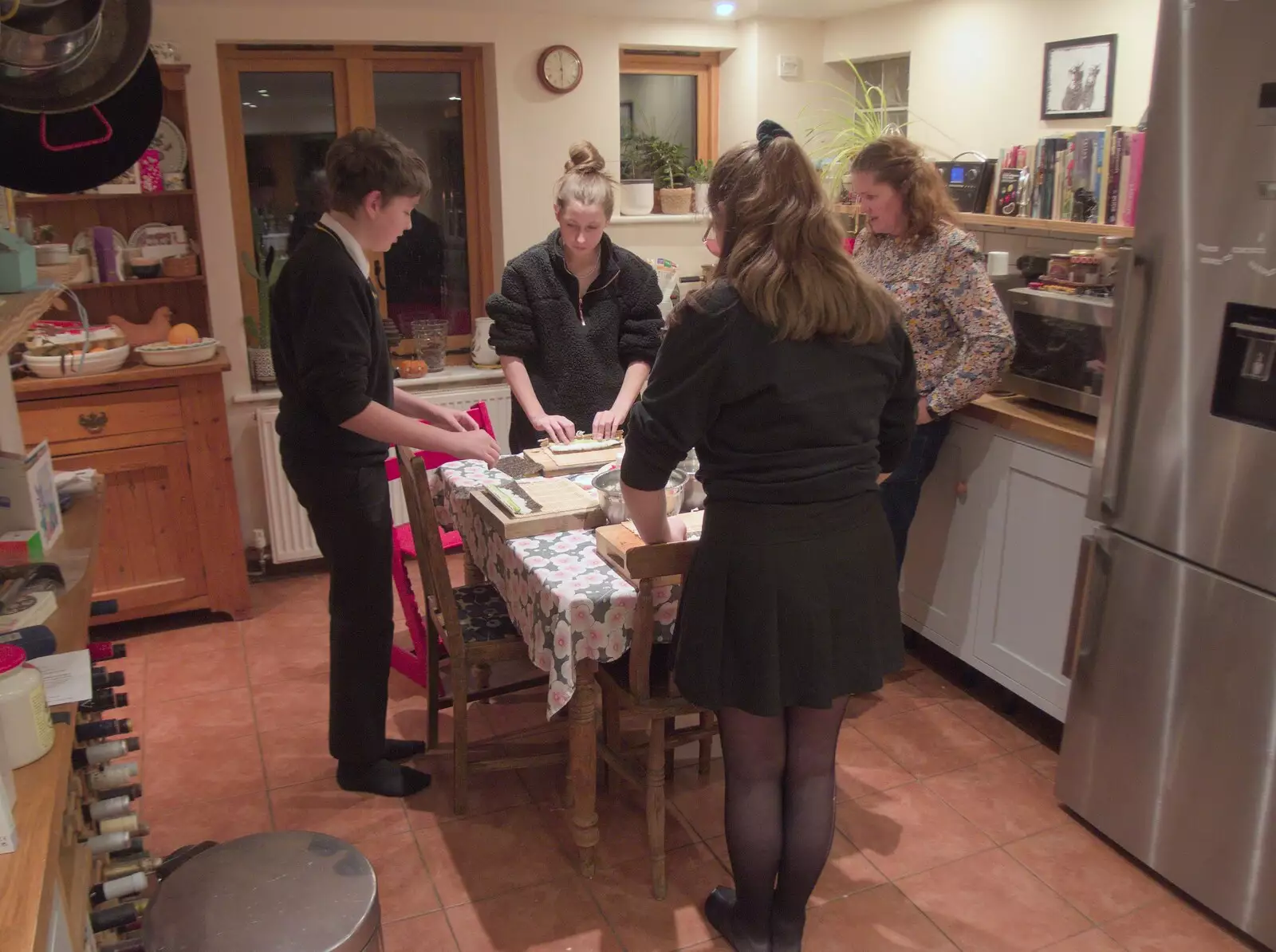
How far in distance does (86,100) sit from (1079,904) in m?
2.39

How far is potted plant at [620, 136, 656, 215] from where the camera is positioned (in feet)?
14.2

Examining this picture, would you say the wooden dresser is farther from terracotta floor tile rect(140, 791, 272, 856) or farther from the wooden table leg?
the wooden table leg

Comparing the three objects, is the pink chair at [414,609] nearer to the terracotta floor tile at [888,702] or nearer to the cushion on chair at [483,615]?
the cushion on chair at [483,615]

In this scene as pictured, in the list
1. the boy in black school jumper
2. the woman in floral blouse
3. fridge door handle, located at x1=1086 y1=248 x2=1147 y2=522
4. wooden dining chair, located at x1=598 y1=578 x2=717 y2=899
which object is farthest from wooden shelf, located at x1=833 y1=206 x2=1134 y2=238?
wooden dining chair, located at x1=598 y1=578 x2=717 y2=899

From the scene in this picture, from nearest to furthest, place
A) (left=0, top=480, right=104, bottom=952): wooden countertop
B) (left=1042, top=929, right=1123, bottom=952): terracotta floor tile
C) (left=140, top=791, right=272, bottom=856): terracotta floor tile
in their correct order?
(left=0, top=480, right=104, bottom=952): wooden countertop < (left=1042, top=929, right=1123, bottom=952): terracotta floor tile < (left=140, top=791, right=272, bottom=856): terracotta floor tile

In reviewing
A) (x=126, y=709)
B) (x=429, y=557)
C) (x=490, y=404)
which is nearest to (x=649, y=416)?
(x=429, y=557)

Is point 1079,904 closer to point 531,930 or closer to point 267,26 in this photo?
point 531,930

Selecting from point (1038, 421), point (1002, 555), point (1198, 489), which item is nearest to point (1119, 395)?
point (1198, 489)

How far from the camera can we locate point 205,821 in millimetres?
2580

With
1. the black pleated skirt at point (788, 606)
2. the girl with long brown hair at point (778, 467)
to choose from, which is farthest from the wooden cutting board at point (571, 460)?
the black pleated skirt at point (788, 606)

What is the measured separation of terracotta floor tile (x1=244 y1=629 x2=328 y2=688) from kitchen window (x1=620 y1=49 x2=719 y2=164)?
2468 millimetres

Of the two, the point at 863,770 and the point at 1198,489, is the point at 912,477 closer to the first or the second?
the point at 863,770

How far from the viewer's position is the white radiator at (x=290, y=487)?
3.89 meters

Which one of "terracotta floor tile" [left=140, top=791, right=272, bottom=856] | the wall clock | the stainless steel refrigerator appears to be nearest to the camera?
the stainless steel refrigerator
